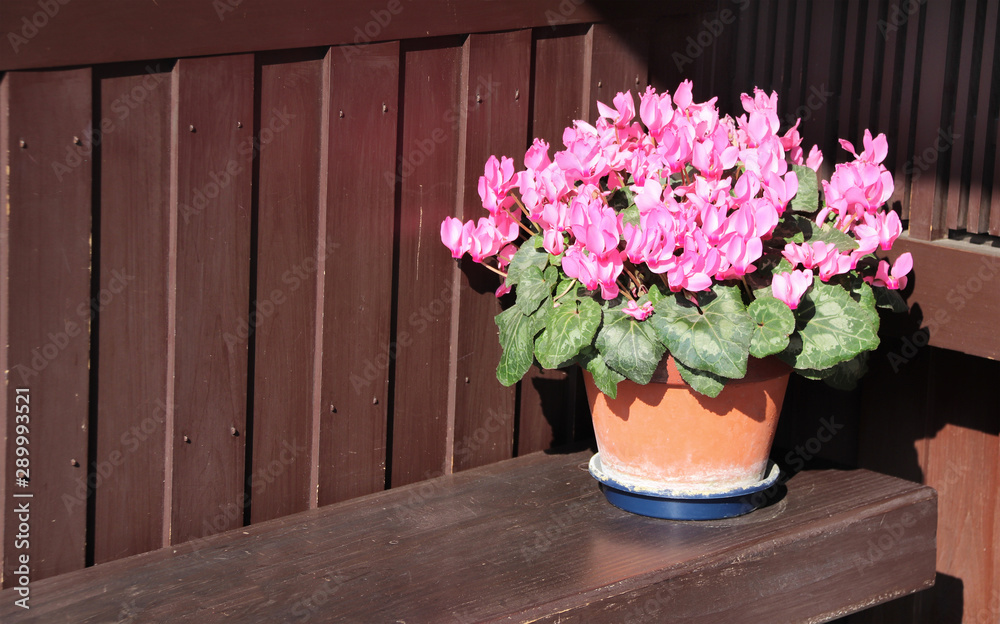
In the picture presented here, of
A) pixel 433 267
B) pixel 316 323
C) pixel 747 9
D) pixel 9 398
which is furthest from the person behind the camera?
pixel 747 9

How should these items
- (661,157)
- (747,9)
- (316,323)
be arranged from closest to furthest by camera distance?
(661,157), (316,323), (747,9)

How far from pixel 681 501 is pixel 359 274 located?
69 centimetres

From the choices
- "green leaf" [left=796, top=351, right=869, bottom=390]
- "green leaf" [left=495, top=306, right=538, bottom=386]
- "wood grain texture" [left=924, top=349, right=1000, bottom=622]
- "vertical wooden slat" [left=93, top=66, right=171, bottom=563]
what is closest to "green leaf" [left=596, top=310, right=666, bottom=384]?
"green leaf" [left=495, top=306, right=538, bottom=386]

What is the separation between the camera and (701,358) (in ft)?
5.24

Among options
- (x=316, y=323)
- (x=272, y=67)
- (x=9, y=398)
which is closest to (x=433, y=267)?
(x=316, y=323)

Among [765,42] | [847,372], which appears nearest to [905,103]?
[765,42]

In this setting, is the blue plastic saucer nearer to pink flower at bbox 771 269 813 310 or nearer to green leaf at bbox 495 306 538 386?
green leaf at bbox 495 306 538 386

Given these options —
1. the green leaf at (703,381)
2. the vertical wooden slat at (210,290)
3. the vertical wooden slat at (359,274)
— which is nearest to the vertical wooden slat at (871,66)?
the green leaf at (703,381)

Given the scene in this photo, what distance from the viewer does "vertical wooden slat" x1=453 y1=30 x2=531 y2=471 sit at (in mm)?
1982

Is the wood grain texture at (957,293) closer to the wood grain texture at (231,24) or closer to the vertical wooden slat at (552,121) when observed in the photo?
the vertical wooden slat at (552,121)

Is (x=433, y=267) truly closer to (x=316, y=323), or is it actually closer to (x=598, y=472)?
(x=316, y=323)

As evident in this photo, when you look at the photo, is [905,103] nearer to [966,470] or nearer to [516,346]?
[966,470]

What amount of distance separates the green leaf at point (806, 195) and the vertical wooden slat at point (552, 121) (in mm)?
498

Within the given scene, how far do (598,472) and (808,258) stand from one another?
20.8 inches
